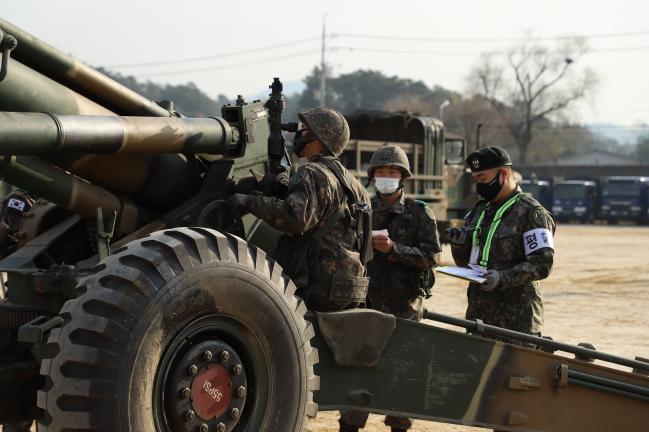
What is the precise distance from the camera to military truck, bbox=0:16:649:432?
321cm

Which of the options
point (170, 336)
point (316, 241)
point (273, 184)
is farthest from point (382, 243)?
point (170, 336)

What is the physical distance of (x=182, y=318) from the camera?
11.1ft

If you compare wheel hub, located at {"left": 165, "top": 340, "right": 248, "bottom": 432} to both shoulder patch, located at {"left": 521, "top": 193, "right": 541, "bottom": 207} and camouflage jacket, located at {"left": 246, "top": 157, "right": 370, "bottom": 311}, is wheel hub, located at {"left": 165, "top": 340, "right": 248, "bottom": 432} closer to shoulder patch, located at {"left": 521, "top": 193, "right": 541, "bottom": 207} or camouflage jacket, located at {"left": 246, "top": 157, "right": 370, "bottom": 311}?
camouflage jacket, located at {"left": 246, "top": 157, "right": 370, "bottom": 311}

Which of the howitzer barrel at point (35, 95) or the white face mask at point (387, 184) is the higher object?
the howitzer barrel at point (35, 95)

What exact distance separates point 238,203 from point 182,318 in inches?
35.5

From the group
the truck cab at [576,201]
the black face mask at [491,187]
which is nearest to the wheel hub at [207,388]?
the black face mask at [491,187]

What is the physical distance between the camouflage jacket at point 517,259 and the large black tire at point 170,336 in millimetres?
1725

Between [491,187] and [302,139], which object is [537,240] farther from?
[302,139]

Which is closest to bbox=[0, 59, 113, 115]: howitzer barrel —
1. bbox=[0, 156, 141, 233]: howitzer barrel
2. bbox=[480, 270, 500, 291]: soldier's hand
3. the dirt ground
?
bbox=[0, 156, 141, 233]: howitzer barrel

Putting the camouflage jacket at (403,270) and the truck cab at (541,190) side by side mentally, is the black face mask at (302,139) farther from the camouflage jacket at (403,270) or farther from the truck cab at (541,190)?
the truck cab at (541,190)

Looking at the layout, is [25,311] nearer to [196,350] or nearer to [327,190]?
[196,350]

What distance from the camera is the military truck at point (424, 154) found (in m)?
18.0

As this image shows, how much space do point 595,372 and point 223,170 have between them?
215 centimetres

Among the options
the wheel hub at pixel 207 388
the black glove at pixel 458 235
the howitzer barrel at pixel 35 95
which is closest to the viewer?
the wheel hub at pixel 207 388
